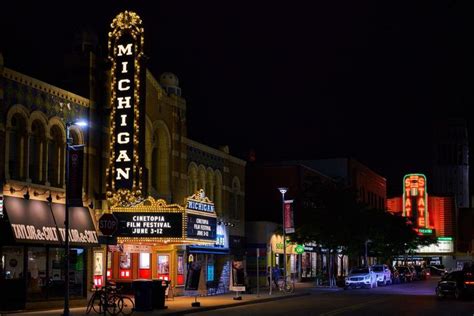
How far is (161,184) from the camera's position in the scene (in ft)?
135

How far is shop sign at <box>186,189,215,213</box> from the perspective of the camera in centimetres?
3716

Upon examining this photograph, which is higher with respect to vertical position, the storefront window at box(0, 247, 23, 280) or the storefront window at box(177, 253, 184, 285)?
the storefront window at box(0, 247, 23, 280)

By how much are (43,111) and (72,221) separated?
15.6ft

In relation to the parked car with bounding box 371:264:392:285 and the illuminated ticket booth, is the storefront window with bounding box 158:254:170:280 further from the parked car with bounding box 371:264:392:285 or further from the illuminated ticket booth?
the parked car with bounding box 371:264:392:285

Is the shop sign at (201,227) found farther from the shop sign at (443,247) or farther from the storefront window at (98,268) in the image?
the shop sign at (443,247)

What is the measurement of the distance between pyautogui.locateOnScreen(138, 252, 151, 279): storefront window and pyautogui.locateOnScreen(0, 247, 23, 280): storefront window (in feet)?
36.7

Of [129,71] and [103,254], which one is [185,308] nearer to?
[103,254]

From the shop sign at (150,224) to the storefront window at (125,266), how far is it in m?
3.79

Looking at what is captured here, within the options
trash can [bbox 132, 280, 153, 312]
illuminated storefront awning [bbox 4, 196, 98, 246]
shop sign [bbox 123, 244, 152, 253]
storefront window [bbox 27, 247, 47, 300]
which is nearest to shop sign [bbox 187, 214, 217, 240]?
shop sign [bbox 123, 244, 152, 253]

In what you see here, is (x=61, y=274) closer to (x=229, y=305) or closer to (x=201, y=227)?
(x=229, y=305)

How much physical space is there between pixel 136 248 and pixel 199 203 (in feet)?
13.7

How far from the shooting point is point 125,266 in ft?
130

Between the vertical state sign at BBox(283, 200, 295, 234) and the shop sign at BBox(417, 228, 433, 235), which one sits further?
the shop sign at BBox(417, 228, 433, 235)

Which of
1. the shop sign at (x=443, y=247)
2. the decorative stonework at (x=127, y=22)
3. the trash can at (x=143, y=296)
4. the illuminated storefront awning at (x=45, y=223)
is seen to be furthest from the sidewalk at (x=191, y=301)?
the shop sign at (x=443, y=247)
